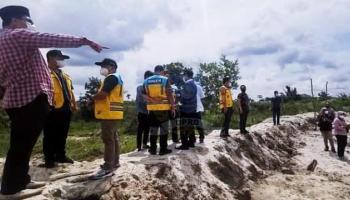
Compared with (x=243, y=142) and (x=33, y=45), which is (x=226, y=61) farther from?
(x=33, y=45)

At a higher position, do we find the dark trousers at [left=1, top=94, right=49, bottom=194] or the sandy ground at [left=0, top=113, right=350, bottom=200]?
the dark trousers at [left=1, top=94, right=49, bottom=194]

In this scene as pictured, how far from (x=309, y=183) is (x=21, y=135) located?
8.15 metres

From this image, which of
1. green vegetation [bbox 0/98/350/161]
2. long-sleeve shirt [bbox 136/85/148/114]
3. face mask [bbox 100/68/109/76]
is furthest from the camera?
green vegetation [bbox 0/98/350/161]

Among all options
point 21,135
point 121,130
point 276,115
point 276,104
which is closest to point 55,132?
point 21,135

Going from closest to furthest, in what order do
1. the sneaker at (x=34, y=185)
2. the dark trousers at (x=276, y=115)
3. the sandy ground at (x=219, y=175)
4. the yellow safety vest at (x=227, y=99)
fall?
the sneaker at (x=34, y=185) → the sandy ground at (x=219, y=175) → the yellow safety vest at (x=227, y=99) → the dark trousers at (x=276, y=115)

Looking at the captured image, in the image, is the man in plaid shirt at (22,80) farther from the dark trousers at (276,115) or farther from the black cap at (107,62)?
the dark trousers at (276,115)

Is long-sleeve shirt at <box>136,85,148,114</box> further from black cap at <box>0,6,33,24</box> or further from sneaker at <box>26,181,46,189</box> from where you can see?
black cap at <box>0,6,33,24</box>

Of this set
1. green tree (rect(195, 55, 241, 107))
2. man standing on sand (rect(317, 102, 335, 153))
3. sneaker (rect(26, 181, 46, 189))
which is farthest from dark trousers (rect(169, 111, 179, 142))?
green tree (rect(195, 55, 241, 107))

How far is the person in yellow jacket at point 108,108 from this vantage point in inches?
259

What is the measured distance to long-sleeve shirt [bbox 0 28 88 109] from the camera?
4766 mm

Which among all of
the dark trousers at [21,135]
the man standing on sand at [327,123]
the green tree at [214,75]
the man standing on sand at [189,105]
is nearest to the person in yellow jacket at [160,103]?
the man standing on sand at [189,105]

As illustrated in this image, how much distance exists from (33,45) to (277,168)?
961 centimetres

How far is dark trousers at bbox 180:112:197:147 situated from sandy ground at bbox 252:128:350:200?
1.68m

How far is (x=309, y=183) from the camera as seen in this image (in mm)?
11344
